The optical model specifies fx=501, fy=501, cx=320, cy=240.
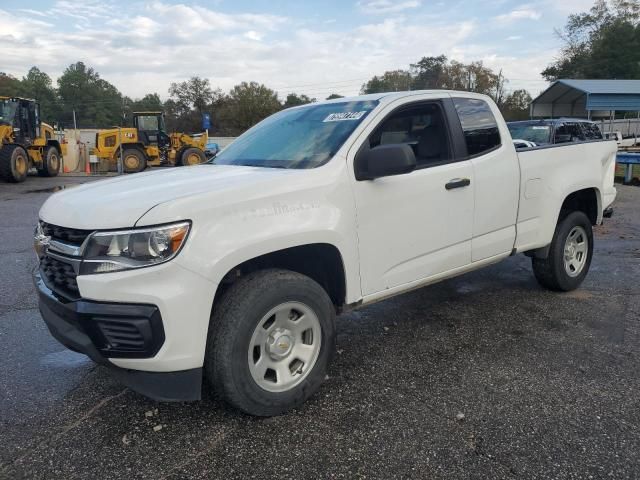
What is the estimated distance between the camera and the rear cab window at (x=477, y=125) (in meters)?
3.97

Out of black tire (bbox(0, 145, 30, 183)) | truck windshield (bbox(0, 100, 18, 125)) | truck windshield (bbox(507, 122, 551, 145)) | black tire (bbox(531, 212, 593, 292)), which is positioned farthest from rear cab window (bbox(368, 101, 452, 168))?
truck windshield (bbox(0, 100, 18, 125))

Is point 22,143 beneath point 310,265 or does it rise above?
above

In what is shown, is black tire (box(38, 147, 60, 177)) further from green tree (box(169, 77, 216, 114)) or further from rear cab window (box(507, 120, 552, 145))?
green tree (box(169, 77, 216, 114))

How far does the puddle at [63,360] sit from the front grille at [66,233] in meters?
1.25

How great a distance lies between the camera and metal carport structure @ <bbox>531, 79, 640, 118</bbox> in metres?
26.6

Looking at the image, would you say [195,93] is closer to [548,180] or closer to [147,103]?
[147,103]

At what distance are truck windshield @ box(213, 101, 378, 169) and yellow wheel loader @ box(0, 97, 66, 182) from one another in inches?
664

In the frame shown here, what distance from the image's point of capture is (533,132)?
11445 mm

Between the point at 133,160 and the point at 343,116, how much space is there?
21864 millimetres

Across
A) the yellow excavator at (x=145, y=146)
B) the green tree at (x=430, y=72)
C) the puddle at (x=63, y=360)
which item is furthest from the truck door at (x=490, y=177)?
the green tree at (x=430, y=72)

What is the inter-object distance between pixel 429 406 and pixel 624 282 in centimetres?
363

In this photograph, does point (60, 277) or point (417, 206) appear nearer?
point (60, 277)

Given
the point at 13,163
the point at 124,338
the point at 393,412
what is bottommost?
the point at 393,412

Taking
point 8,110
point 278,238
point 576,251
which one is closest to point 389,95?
point 278,238
